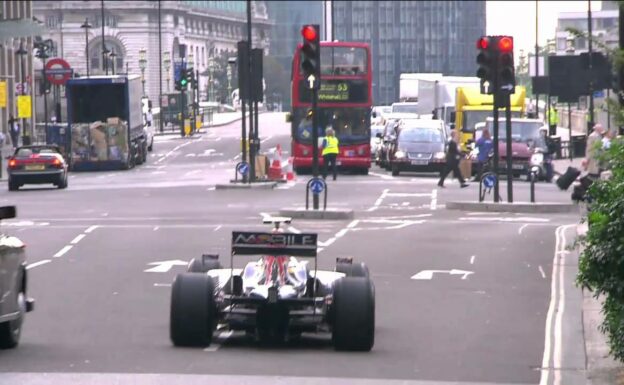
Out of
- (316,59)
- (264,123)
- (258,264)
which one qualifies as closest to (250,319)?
(258,264)

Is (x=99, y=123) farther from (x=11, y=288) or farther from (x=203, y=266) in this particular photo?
(x=11, y=288)

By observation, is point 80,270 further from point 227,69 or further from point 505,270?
point 227,69

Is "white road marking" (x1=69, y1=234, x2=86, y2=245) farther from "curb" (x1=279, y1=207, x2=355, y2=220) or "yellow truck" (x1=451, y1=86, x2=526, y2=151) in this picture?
"yellow truck" (x1=451, y1=86, x2=526, y2=151)

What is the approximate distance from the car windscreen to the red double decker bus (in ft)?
4.32

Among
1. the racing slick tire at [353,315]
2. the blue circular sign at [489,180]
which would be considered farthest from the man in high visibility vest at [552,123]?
the racing slick tire at [353,315]

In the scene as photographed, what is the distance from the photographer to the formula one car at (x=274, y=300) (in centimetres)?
1411

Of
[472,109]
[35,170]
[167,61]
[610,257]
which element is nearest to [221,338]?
[610,257]

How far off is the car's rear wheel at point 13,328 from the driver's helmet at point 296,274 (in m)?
2.38

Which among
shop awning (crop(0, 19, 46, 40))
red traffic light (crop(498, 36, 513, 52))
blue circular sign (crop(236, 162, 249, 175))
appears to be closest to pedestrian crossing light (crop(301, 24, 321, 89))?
red traffic light (crop(498, 36, 513, 52))

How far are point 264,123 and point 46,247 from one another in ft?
302

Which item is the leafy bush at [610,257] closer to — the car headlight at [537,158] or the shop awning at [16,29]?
the shop awning at [16,29]

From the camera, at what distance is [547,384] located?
12758 mm

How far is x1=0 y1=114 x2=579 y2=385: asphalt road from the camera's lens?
13297 mm

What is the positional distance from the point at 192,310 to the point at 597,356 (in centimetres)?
357
